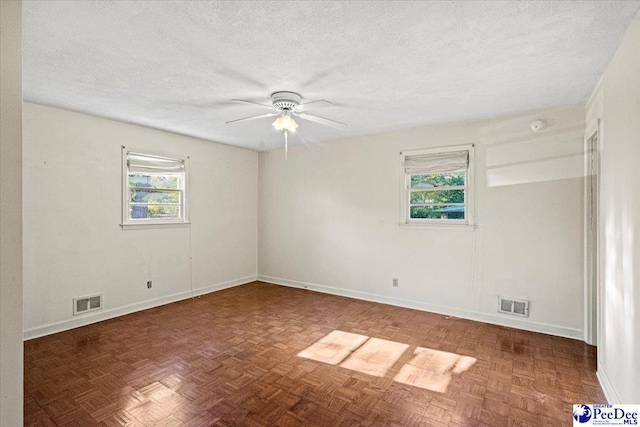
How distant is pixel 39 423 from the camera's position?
2.02 meters

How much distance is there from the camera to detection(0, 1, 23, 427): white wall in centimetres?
131

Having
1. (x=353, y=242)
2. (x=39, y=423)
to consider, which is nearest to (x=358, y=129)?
(x=353, y=242)

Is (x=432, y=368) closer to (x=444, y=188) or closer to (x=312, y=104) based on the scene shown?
(x=444, y=188)

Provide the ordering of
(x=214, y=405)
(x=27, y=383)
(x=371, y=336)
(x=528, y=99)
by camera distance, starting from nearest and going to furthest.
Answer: (x=214, y=405) → (x=27, y=383) → (x=528, y=99) → (x=371, y=336)

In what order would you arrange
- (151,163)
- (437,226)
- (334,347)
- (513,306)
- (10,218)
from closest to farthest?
(10,218) < (334,347) < (513,306) < (437,226) < (151,163)

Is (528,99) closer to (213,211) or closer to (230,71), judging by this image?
(230,71)

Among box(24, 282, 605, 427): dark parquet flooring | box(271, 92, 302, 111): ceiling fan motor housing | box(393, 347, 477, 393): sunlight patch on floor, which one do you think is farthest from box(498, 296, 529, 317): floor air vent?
box(271, 92, 302, 111): ceiling fan motor housing

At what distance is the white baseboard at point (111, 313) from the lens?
3412mm

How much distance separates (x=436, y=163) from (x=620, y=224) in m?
2.32

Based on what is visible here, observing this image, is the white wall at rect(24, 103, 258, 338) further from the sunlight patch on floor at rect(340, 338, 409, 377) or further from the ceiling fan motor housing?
the sunlight patch on floor at rect(340, 338, 409, 377)

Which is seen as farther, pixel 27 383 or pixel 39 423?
pixel 27 383

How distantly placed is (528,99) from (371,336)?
288cm

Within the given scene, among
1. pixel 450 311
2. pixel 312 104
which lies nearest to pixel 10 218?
pixel 312 104

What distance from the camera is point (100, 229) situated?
393 cm
